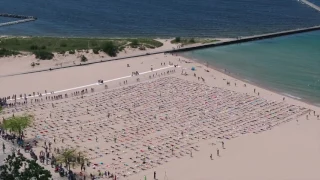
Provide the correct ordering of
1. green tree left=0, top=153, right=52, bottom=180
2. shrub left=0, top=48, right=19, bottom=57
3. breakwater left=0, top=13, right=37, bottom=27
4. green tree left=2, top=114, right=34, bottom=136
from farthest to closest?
breakwater left=0, top=13, right=37, bottom=27 < shrub left=0, top=48, right=19, bottom=57 < green tree left=2, top=114, right=34, bottom=136 < green tree left=0, top=153, right=52, bottom=180

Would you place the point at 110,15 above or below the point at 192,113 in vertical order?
above

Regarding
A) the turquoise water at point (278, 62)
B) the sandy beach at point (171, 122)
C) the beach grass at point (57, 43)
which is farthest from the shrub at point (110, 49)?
the turquoise water at point (278, 62)

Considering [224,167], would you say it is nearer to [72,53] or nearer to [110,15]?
[72,53]

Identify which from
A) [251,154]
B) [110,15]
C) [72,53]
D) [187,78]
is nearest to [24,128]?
[251,154]

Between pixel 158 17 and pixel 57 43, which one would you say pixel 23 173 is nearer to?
pixel 57 43

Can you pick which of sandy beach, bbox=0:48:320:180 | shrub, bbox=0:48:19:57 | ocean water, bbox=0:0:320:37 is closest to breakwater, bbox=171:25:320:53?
ocean water, bbox=0:0:320:37

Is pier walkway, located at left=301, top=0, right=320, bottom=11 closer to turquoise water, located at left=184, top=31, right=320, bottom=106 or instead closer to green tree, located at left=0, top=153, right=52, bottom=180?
turquoise water, located at left=184, top=31, right=320, bottom=106

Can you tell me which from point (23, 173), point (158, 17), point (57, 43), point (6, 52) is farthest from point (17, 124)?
point (158, 17)
